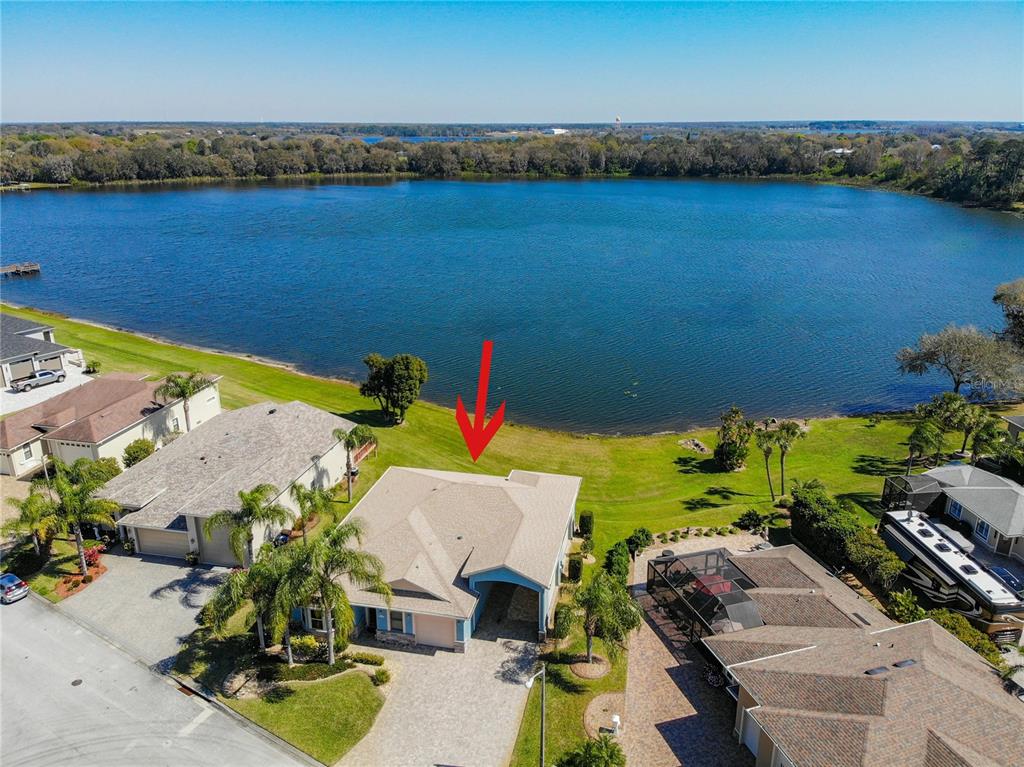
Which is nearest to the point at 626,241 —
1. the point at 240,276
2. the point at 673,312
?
the point at 673,312

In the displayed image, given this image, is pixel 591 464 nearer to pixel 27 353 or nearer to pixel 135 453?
pixel 135 453

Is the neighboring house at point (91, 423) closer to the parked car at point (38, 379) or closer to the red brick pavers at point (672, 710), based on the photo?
the parked car at point (38, 379)

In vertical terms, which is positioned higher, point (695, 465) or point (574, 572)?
point (574, 572)

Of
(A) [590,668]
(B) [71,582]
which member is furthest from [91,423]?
(A) [590,668]

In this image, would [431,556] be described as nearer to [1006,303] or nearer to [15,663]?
[15,663]

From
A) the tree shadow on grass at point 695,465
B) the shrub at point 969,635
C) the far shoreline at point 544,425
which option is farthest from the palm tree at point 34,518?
the shrub at point 969,635
